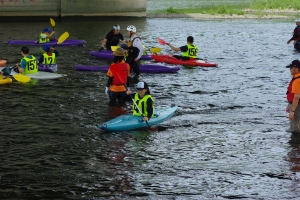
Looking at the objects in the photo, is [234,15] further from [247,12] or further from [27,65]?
[27,65]

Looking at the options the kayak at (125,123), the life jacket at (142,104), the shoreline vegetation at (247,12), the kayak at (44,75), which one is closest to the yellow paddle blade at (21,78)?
the kayak at (44,75)

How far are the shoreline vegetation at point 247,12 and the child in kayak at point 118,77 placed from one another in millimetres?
33542

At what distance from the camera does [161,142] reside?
12305 millimetres

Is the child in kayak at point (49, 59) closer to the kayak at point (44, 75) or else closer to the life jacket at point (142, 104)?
the kayak at point (44, 75)

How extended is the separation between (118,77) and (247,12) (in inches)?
1548

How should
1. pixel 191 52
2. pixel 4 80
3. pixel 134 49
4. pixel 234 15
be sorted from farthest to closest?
pixel 234 15
pixel 191 52
pixel 134 49
pixel 4 80

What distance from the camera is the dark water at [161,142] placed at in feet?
32.1

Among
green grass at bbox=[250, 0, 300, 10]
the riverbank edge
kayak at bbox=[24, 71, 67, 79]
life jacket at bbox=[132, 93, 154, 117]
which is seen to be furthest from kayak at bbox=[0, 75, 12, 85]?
green grass at bbox=[250, 0, 300, 10]

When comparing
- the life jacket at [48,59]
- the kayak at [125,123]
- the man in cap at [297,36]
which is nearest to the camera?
the kayak at [125,123]

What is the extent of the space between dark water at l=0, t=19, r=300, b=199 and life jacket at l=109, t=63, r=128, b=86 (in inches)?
30.6

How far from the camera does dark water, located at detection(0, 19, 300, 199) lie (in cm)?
978

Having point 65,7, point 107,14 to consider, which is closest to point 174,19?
point 107,14

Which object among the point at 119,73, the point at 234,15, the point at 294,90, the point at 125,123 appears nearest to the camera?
the point at 294,90

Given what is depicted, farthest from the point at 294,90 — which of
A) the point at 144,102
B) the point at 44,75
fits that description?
the point at 44,75
